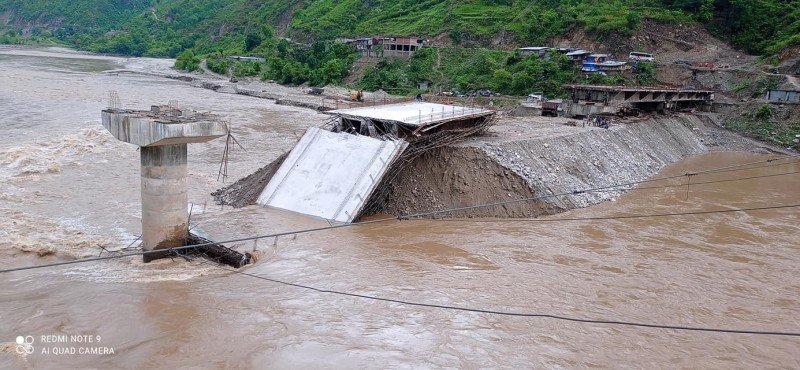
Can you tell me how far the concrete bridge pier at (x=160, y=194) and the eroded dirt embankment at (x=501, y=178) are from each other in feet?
14.5

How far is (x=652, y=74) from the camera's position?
46156 millimetres

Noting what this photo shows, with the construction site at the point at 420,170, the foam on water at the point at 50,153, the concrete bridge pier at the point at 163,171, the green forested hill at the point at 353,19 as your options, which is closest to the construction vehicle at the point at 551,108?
the construction site at the point at 420,170

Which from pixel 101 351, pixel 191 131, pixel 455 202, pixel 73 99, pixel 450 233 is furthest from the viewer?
pixel 73 99

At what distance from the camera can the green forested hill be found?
2074 inches

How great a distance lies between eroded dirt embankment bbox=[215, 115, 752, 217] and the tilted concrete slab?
2.68 ft

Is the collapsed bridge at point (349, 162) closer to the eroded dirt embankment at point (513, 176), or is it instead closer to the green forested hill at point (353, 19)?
the eroded dirt embankment at point (513, 176)

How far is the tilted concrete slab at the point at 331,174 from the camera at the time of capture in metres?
18.2

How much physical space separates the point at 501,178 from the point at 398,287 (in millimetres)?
7480

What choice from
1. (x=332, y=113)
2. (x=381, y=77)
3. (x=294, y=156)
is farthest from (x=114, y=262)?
(x=381, y=77)

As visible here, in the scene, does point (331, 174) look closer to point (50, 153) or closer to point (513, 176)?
point (513, 176)

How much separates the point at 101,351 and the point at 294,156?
10296 millimetres

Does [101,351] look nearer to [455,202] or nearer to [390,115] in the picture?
[455,202]

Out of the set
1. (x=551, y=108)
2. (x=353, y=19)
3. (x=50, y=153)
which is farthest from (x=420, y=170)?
(x=353, y=19)

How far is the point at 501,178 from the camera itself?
2033 cm
